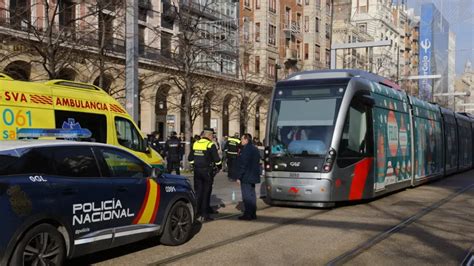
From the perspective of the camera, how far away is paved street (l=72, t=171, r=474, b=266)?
7.45 metres

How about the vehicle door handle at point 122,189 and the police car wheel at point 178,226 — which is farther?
the police car wheel at point 178,226

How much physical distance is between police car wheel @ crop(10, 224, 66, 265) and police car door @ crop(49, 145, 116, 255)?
0.75ft

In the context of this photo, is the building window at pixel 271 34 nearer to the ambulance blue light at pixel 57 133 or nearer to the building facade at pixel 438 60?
the building facade at pixel 438 60

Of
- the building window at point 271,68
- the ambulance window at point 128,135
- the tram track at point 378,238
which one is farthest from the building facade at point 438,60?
the ambulance window at point 128,135

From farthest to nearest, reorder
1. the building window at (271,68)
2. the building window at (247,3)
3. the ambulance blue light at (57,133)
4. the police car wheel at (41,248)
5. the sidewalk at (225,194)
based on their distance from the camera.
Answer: the building window at (271,68)
the building window at (247,3)
the sidewalk at (225,194)
the ambulance blue light at (57,133)
the police car wheel at (41,248)

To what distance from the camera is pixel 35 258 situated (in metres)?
5.89

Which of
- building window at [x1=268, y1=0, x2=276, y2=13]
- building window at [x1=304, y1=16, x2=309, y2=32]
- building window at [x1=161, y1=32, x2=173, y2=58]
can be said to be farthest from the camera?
building window at [x1=304, y1=16, x2=309, y2=32]

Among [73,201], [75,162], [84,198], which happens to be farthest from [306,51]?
[73,201]

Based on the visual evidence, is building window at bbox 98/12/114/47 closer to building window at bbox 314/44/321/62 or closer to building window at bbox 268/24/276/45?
building window at bbox 268/24/276/45

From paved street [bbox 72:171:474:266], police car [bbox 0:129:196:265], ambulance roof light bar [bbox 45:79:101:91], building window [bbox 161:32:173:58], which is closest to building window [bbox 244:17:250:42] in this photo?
building window [bbox 161:32:173:58]

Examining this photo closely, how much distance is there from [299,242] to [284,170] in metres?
3.93

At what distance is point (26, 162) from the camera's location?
19.9 feet

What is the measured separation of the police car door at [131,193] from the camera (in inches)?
283

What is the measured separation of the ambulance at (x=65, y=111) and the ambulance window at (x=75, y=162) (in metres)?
3.19
